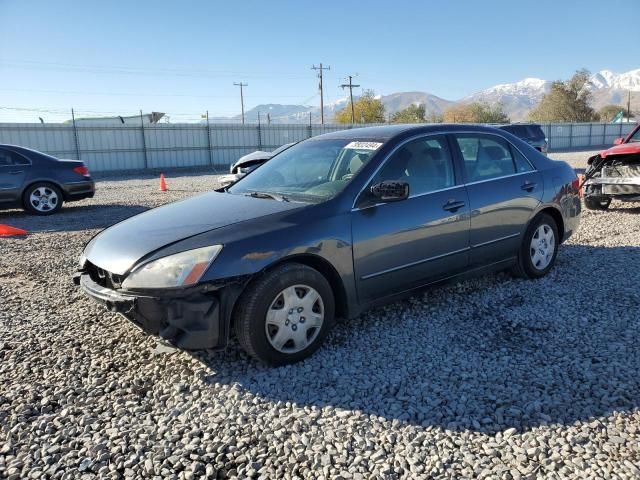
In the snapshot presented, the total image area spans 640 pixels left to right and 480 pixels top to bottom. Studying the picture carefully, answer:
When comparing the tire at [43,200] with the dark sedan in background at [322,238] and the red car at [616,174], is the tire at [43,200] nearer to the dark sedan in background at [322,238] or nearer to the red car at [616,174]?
the dark sedan in background at [322,238]

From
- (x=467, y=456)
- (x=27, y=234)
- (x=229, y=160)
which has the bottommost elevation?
(x=467, y=456)

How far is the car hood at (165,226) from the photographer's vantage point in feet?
11.1

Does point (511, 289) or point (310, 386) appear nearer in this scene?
point (310, 386)

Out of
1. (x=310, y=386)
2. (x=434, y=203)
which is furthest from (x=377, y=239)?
(x=310, y=386)

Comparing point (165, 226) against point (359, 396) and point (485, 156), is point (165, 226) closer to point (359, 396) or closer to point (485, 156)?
point (359, 396)

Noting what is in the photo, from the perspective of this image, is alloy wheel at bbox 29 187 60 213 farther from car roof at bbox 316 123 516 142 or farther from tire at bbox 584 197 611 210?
tire at bbox 584 197 611 210

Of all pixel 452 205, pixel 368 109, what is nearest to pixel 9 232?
pixel 452 205

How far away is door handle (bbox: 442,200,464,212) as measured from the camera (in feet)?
14.1

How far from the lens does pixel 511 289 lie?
4992 millimetres

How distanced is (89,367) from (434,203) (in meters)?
2.91

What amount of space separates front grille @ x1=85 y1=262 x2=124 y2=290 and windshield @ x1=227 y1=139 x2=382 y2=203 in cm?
135

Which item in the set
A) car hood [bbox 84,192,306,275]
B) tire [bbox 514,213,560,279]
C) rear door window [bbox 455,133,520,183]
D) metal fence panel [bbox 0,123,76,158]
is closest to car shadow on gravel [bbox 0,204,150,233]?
car hood [bbox 84,192,306,275]

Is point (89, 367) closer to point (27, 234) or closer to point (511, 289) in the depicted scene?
point (511, 289)

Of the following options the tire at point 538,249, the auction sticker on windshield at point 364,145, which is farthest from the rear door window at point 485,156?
the auction sticker on windshield at point 364,145
